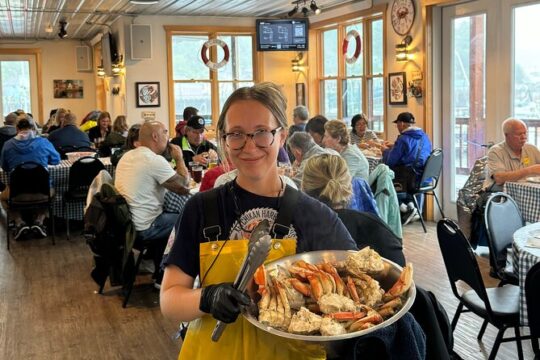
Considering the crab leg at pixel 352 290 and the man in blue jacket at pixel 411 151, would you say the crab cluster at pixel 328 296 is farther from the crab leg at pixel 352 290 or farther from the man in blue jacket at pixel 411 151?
the man in blue jacket at pixel 411 151

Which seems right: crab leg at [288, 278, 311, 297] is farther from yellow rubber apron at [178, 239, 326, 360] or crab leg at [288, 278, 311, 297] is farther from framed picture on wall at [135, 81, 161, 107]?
framed picture on wall at [135, 81, 161, 107]

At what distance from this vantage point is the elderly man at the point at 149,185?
4.59m

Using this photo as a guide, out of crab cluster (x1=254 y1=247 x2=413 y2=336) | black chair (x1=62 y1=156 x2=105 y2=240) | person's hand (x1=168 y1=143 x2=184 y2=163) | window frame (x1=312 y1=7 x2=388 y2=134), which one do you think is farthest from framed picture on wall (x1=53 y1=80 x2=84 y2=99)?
crab cluster (x1=254 y1=247 x2=413 y2=336)

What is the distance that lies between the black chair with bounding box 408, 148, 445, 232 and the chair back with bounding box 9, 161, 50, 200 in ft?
12.4

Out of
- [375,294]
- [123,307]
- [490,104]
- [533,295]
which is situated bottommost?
[123,307]

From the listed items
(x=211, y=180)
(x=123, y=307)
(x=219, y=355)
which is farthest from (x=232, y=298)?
(x=123, y=307)

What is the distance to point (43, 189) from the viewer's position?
6586 millimetres

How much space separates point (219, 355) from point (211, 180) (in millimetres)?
2968

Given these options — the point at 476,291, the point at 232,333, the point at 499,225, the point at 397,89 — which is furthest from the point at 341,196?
the point at 397,89

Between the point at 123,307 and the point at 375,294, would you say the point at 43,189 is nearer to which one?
the point at 123,307

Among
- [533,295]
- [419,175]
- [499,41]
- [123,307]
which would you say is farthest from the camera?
[419,175]

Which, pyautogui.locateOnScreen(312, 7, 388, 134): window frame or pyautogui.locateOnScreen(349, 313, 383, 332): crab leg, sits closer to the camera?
pyautogui.locateOnScreen(349, 313, 383, 332): crab leg

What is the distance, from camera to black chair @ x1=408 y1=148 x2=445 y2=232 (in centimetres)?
665

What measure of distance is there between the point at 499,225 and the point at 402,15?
15.0 ft
